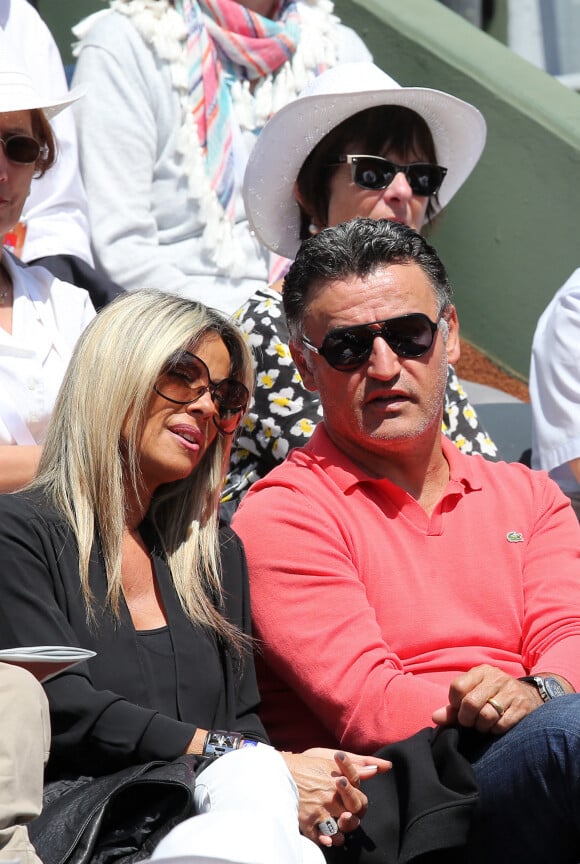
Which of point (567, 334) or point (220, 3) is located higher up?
point (220, 3)

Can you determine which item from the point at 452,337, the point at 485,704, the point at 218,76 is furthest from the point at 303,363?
the point at 218,76

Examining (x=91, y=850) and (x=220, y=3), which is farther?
(x=220, y=3)

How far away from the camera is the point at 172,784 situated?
2.34 metres

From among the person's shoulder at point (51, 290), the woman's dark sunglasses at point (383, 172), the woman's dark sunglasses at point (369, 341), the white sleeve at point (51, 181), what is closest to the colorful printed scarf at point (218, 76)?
the white sleeve at point (51, 181)

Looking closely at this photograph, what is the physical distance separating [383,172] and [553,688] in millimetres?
1755

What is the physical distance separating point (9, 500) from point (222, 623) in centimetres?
52

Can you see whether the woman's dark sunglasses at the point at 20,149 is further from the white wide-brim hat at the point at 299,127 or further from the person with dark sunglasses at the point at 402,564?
the person with dark sunglasses at the point at 402,564

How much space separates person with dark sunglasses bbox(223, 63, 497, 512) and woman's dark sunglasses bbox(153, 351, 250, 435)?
0.67 meters

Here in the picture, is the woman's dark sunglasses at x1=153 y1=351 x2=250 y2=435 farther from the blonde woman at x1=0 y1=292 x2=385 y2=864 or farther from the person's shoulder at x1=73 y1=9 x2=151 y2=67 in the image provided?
the person's shoulder at x1=73 y1=9 x2=151 y2=67

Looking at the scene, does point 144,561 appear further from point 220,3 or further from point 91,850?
point 220,3

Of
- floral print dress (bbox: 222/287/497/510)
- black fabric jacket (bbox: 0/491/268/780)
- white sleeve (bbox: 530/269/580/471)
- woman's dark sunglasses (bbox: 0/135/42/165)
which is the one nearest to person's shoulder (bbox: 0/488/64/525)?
black fabric jacket (bbox: 0/491/268/780)

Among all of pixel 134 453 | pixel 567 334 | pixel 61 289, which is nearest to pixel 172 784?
pixel 134 453

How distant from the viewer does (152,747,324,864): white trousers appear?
2.00 m

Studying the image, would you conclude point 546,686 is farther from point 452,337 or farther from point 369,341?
point 452,337
